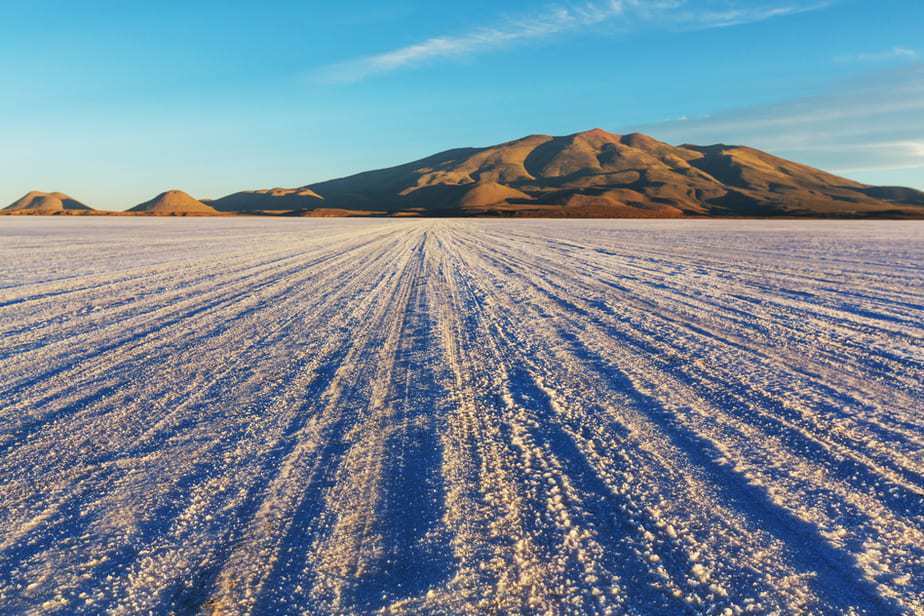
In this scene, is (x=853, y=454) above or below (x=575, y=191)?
below

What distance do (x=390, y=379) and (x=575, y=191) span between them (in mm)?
168789

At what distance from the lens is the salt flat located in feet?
8.21

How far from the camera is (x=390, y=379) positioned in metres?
5.39

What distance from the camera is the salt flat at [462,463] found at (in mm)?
Answer: 2504

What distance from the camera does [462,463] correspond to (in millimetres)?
3633

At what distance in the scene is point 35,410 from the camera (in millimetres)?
4652

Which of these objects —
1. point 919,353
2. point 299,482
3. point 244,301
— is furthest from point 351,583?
point 244,301

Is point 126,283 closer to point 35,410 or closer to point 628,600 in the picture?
point 35,410

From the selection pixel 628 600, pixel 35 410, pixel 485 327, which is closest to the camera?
pixel 628 600

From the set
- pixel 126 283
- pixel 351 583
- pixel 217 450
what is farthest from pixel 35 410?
pixel 126 283

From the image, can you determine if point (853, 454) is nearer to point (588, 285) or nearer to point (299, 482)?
point (299, 482)

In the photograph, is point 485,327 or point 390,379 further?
point 485,327

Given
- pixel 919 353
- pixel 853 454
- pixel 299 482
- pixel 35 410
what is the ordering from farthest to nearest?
pixel 919 353 < pixel 35 410 < pixel 853 454 < pixel 299 482

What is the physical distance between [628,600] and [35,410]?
15.2 feet
